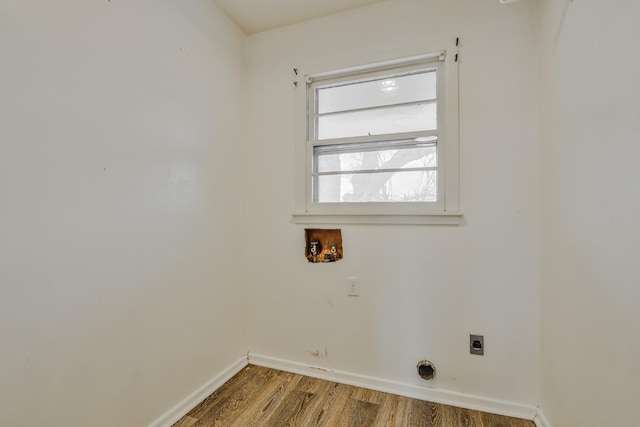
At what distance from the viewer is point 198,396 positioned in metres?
1.69

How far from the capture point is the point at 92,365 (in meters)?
1.19

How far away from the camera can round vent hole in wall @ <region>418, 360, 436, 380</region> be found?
1.71 meters

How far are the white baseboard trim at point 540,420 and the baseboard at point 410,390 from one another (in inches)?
0.7

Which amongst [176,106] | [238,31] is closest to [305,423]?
[176,106]

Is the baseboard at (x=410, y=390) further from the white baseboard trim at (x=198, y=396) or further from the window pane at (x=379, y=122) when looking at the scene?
the window pane at (x=379, y=122)

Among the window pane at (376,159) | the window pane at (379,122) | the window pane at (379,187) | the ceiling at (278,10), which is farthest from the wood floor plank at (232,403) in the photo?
the ceiling at (278,10)

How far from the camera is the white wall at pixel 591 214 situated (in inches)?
32.6

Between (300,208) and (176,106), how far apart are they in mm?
969

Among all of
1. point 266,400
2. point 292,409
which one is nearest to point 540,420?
point 292,409

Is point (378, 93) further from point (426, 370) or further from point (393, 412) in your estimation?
point (393, 412)

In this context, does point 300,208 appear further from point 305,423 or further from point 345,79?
point 305,423

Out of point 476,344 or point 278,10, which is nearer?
point 476,344

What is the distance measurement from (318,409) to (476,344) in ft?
3.22

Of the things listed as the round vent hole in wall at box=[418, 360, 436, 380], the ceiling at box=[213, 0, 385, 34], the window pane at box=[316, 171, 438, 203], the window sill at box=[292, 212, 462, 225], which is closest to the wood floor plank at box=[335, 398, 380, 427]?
the round vent hole in wall at box=[418, 360, 436, 380]
